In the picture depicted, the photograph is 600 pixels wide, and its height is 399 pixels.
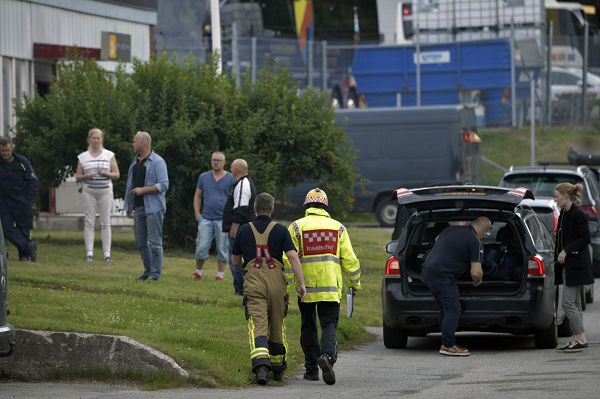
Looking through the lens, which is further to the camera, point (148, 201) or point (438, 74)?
point (438, 74)

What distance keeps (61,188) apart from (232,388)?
14.8 m

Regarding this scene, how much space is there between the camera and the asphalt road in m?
9.23

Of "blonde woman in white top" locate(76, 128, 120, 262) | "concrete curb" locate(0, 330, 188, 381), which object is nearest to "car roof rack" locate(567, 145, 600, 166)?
"blonde woman in white top" locate(76, 128, 120, 262)

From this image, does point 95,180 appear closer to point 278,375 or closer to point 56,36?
point 278,375

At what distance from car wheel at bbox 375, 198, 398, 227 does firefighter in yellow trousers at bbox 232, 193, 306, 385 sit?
1759 cm

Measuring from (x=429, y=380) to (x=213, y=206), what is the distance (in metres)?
5.95

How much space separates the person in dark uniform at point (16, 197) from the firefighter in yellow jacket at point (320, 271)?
22.3ft

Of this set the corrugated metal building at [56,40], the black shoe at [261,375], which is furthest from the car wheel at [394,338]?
the corrugated metal building at [56,40]

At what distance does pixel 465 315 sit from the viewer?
1180 cm

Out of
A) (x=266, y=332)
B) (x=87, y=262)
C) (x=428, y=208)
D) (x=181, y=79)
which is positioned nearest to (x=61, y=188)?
(x=181, y=79)

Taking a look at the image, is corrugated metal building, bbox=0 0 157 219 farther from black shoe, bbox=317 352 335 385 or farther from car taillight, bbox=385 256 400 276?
black shoe, bbox=317 352 335 385

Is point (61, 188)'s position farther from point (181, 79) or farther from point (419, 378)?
point (419, 378)

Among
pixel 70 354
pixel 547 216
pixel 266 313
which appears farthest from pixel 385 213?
pixel 70 354

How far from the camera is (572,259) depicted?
40.2 ft
